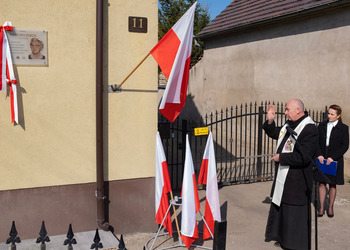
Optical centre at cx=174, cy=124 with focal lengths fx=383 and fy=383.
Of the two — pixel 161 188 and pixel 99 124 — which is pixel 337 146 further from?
pixel 99 124

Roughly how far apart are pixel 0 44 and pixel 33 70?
1.51 feet

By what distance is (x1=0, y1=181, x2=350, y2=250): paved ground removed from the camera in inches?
186

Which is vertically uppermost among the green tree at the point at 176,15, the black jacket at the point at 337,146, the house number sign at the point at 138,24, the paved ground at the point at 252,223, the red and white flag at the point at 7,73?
the green tree at the point at 176,15

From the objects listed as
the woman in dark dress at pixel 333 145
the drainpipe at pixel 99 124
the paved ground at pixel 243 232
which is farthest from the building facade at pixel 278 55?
the drainpipe at pixel 99 124

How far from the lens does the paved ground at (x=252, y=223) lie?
16.8 ft

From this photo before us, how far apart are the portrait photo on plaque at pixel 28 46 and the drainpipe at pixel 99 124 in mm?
648

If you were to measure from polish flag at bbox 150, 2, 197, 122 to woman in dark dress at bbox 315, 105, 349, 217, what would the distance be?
279 centimetres

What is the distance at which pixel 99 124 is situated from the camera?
4898 mm

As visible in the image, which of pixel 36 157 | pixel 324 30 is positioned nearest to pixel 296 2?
pixel 324 30

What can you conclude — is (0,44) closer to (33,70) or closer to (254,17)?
(33,70)

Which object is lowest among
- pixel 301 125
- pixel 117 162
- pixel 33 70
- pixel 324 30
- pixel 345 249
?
pixel 345 249

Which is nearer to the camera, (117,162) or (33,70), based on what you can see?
(33,70)

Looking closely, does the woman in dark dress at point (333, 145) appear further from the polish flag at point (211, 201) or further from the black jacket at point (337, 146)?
the polish flag at point (211, 201)

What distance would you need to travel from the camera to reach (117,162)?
5.18 m
